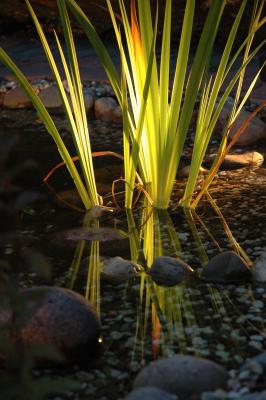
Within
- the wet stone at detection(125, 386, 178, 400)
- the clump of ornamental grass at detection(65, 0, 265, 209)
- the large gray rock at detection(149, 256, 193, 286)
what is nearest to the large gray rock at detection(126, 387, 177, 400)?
the wet stone at detection(125, 386, 178, 400)

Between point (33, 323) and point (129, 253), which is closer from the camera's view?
point (33, 323)

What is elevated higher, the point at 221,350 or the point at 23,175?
the point at 23,175

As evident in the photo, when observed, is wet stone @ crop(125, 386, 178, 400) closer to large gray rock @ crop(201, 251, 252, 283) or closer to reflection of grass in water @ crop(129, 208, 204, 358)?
reflection of grass in water @ crop(129, 208, 204, 358)

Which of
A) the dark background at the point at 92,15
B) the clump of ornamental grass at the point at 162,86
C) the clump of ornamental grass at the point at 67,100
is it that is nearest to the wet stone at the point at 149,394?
the clump of ornamental grass at the point at 162,86

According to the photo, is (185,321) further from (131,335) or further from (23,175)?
(23,175)

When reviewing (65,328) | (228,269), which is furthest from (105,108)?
(65,328)

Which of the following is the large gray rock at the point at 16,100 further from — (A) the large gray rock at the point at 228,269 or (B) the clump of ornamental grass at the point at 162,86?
(A) the large gray rock at the point at 228,269

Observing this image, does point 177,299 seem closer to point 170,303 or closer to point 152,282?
point 170,303

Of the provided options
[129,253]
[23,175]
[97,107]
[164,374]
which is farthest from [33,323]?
[97,107]
